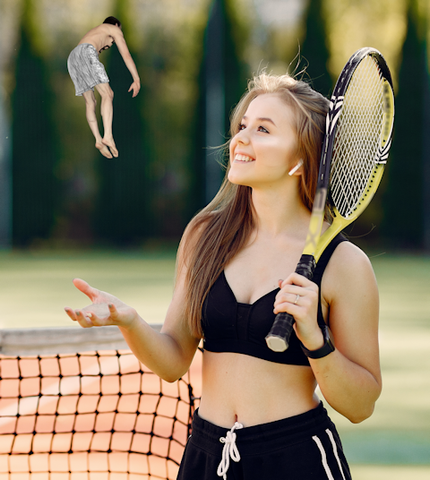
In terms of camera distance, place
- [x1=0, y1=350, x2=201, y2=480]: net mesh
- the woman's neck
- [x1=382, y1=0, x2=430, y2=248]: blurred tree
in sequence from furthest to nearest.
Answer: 1. [x1=382, y1=0, x2=430, y2=248]: blurred tree
2. [x1=0, y1=350, x2=201, y2=480]: net mesh
3. the woman's neck

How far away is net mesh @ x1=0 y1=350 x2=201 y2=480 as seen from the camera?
3.46 m

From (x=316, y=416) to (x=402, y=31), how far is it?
1582cm

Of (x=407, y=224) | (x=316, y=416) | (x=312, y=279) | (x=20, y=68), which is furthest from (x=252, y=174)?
(x=407, y=224)

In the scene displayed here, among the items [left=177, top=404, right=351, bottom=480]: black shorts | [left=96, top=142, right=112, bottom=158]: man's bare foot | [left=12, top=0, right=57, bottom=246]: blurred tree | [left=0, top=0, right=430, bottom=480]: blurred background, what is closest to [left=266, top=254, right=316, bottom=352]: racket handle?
[left=177, top=404, right=351, bottom=480]: black shorts

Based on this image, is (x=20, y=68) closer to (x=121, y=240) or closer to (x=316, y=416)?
(x=121, y=240)

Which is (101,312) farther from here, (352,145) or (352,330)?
(352,145)

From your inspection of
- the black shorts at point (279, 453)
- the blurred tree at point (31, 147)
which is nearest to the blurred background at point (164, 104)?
the blurred tree at point (31, 147)

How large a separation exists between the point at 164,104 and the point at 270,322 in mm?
14146

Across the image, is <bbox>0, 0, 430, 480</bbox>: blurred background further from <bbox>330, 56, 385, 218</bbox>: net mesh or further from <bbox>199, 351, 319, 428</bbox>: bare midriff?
<bbox>199, 351, 319, 428</bbox>: bare midriff

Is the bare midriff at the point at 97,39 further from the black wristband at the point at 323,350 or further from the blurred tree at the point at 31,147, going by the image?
the blurred tree at the point at 31,147

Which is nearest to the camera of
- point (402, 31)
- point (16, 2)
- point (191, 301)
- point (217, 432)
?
point (217, 432)

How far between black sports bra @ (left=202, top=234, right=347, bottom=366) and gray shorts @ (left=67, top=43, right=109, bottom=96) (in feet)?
4.00

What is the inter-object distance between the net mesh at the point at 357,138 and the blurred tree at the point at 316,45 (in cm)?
1375

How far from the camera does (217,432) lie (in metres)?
1.91
